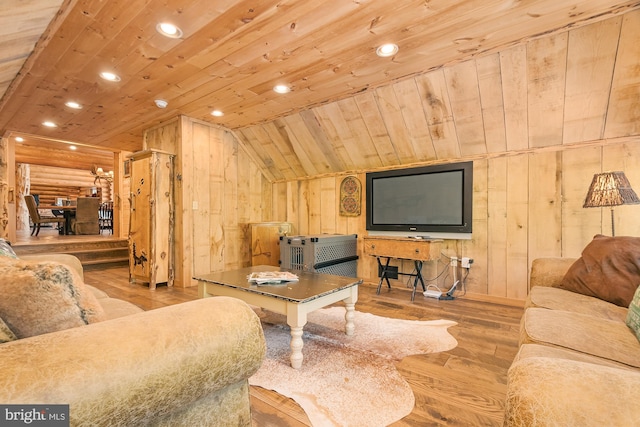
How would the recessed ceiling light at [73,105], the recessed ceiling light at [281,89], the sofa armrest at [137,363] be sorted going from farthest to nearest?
the recessed ceiling light at [73,105] → the recessed ceiling light at [281,89] → the sofa armrest at [137,363]

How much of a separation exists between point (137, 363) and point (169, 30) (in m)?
2.30

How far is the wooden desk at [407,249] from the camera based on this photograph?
3.24 meters

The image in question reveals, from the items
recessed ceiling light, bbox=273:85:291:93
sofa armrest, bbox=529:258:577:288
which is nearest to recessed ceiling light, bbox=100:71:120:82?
recessed ceiling light, bbox=273:85:291:93

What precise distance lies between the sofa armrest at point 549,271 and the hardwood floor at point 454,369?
50 centimetres

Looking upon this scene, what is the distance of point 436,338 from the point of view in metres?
2.23

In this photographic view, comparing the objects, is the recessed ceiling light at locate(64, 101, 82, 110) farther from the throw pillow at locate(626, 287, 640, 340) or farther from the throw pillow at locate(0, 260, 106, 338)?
the throw pillow at locate(626, 287, 640, 340)

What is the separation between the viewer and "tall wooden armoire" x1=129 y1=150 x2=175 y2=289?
3.88 metres

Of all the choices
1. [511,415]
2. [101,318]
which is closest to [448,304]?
[511,415]

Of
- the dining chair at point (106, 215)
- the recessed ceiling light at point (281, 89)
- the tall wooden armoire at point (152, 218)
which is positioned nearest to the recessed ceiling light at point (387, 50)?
the recessed ceiling light at point (281, 89)

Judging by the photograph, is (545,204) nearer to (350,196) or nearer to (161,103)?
(350,196)

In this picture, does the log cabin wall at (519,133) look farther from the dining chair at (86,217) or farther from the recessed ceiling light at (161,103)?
the dining chair at (86,217)

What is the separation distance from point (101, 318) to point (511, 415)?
3.58 ft

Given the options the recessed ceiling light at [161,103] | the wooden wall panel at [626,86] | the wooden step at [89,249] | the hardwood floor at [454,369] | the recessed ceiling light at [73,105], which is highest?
the recessed ceiling light at [73,105]

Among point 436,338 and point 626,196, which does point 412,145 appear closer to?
point 626,196
